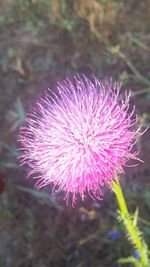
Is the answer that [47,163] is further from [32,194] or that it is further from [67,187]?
[32,194]

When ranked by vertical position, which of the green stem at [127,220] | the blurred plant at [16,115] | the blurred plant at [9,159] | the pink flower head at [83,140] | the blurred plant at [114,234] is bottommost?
the green stem at [127,220]

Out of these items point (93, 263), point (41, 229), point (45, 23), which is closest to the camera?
point (93, 263)

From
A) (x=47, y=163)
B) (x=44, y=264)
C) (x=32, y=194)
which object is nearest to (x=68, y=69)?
(x=32, y=194)

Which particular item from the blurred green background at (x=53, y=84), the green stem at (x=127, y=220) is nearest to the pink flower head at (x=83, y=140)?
the green stem at (x=127, y=220)

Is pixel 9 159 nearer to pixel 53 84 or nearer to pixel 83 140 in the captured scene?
pixel 53 84

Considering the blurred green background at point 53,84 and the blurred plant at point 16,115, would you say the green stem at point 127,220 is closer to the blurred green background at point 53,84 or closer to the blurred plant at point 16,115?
the blurred green background at point 53,84

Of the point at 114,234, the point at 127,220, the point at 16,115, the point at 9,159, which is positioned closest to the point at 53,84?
the point at 16,115
